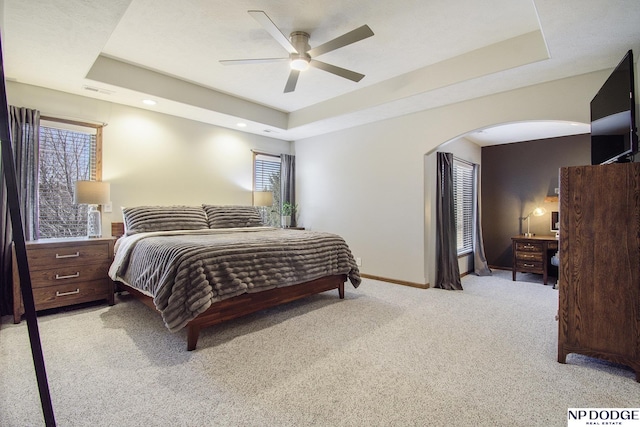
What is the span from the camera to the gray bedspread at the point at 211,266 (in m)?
2.30

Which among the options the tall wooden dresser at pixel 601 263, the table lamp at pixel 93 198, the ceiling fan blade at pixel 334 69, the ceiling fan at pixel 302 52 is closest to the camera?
the tall wooden dresser at pixel 601 263

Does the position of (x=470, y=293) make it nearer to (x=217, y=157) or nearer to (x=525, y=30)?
(x=525, y=30)

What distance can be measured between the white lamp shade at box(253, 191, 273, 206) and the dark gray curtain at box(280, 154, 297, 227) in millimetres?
594

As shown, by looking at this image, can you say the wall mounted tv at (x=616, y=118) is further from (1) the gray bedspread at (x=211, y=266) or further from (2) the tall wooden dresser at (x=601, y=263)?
(1) the gray bedspread at (x=211, y=266)

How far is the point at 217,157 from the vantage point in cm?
486

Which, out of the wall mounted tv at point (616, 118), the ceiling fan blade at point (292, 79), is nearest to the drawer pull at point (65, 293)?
the ceiling fan blade at point (292, 79)

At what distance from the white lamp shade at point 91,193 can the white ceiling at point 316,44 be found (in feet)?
3.48

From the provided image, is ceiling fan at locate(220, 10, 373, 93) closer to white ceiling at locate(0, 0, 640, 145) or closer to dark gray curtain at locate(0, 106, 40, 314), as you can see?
white ceiling at locate(0, 0, 640, 145)

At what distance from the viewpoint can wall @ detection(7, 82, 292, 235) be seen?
3578 millimetres

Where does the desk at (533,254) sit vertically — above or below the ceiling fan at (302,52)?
below

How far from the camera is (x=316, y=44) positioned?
3010mm

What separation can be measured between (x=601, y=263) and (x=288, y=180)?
454 centimetres

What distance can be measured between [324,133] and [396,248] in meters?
2.33

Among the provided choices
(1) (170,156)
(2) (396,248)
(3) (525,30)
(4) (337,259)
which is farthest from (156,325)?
(3) (525,30)
